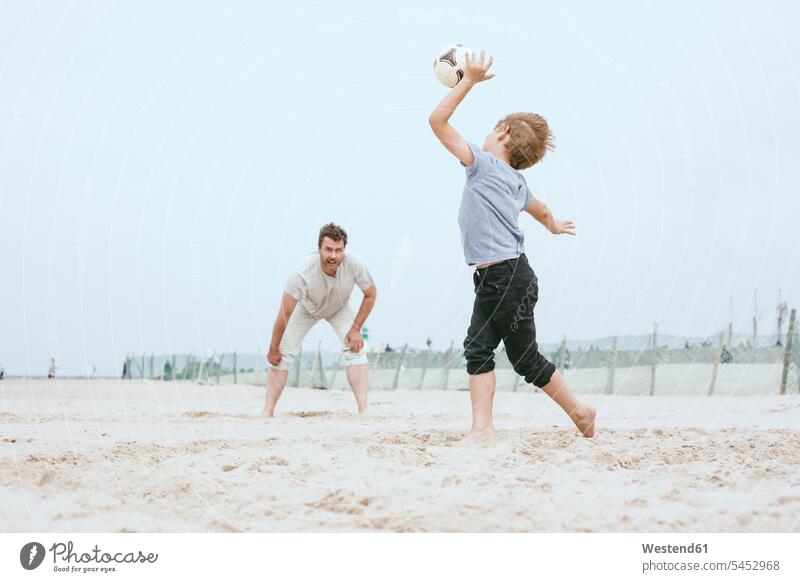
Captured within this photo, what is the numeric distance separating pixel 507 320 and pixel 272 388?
364 cm

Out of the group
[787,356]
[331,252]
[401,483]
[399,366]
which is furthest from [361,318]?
[399,366]

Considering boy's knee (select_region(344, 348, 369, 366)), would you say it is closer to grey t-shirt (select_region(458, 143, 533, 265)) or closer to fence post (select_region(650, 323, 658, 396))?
grey t-shirt (select_region(458, 143, 533, 265))

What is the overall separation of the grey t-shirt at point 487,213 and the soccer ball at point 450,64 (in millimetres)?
757

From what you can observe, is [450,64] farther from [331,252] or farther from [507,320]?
[331,252]

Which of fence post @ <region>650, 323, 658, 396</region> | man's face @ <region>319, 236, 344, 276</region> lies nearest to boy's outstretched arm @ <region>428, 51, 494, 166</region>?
man's face @ <region>319, 236, 344, 276</region>

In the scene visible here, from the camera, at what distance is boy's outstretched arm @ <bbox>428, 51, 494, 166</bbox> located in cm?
407

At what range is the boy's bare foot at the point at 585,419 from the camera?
455 centimetres

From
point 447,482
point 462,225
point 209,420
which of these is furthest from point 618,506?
point 209,420

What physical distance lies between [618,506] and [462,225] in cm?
214
